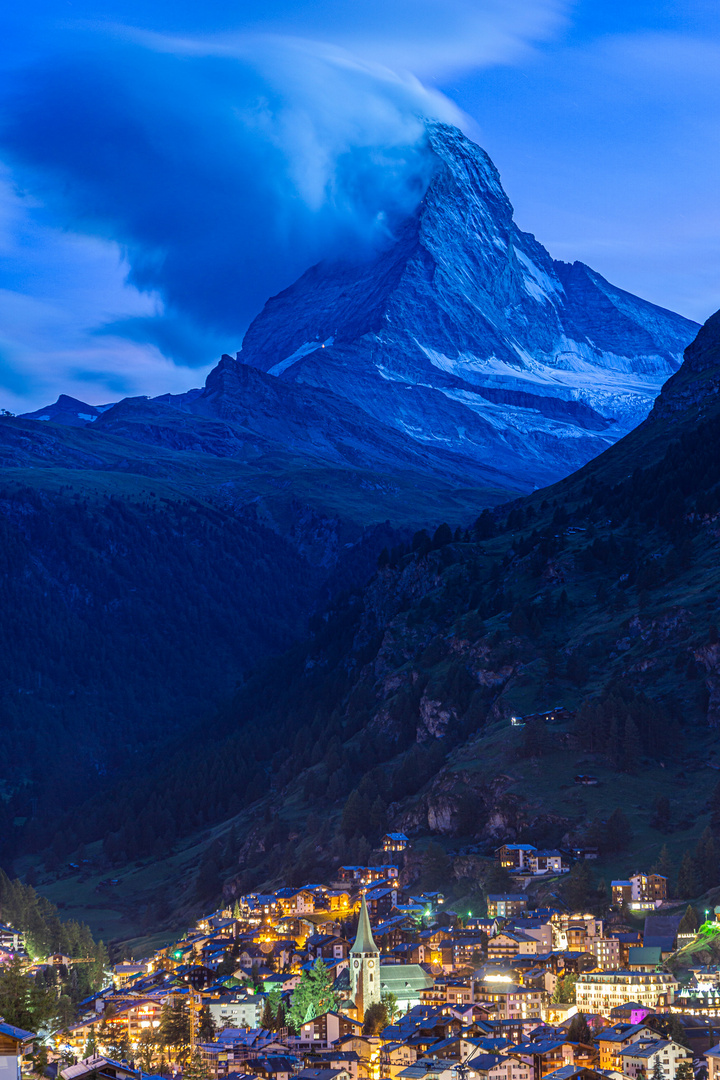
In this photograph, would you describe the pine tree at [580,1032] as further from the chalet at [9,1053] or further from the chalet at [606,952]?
the chalet at [9,1053]

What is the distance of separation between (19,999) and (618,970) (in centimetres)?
12540

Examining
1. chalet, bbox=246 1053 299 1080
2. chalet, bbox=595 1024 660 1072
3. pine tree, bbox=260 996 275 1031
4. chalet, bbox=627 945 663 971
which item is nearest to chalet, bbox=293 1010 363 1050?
A: chalet, bbox=246 1053 299 1080

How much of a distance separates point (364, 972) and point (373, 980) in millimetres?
1409

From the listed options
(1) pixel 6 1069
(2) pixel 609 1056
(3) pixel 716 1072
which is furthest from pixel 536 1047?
(1) pixel 6 1069

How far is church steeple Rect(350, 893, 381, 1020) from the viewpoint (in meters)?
190

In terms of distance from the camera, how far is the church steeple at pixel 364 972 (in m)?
190

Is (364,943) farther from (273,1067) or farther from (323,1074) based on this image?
(323,1074)

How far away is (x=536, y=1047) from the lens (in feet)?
518

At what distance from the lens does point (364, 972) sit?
193 meters

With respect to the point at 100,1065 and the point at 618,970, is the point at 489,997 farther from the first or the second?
the point at 100,1065

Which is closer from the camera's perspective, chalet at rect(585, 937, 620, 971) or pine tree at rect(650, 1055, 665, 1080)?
pine tree at rect(650, 1055, 665, 1080)

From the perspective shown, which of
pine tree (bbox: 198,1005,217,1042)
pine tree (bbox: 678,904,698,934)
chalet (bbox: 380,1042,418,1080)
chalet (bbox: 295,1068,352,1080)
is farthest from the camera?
pine tree (bbox: 678,904,698,934)

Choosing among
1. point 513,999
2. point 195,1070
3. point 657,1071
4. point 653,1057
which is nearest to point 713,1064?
point 657,1071

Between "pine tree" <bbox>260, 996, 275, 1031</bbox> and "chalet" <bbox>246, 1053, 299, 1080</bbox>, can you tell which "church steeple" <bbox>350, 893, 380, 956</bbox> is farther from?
"chalet" <bbox>246, 1053, 299, 1080</bbox>
